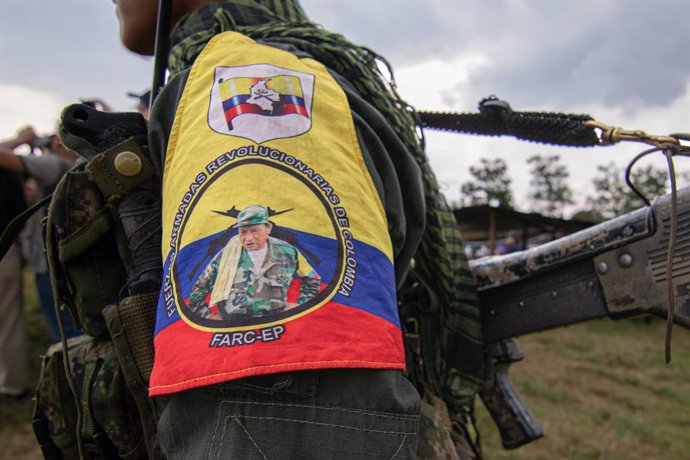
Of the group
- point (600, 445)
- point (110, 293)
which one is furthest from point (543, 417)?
point (110, 293)

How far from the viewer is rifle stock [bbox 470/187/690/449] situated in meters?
1.11

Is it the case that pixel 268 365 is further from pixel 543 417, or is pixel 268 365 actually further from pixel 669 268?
pixel 543 417

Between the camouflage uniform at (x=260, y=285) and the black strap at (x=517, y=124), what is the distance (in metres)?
1.01

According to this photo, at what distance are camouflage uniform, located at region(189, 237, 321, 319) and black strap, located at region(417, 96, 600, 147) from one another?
101cm

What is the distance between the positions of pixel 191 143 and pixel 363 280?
331 mm

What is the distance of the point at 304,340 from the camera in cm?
60

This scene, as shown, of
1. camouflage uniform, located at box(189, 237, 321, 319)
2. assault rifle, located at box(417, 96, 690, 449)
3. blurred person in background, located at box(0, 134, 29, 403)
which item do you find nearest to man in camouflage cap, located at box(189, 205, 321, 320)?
camouflage uniform, located at box(189, 237, 321, 319)

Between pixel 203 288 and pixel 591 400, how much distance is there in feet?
14.3

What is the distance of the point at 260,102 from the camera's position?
2.53ft

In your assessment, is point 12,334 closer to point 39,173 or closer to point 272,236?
point 39,173

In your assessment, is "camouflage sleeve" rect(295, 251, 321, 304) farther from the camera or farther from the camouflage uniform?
the camera

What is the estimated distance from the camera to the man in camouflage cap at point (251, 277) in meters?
0.61

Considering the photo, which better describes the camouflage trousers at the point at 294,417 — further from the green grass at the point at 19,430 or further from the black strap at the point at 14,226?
the green grass at the point at 19,430

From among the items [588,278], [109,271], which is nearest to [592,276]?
[588,278]
